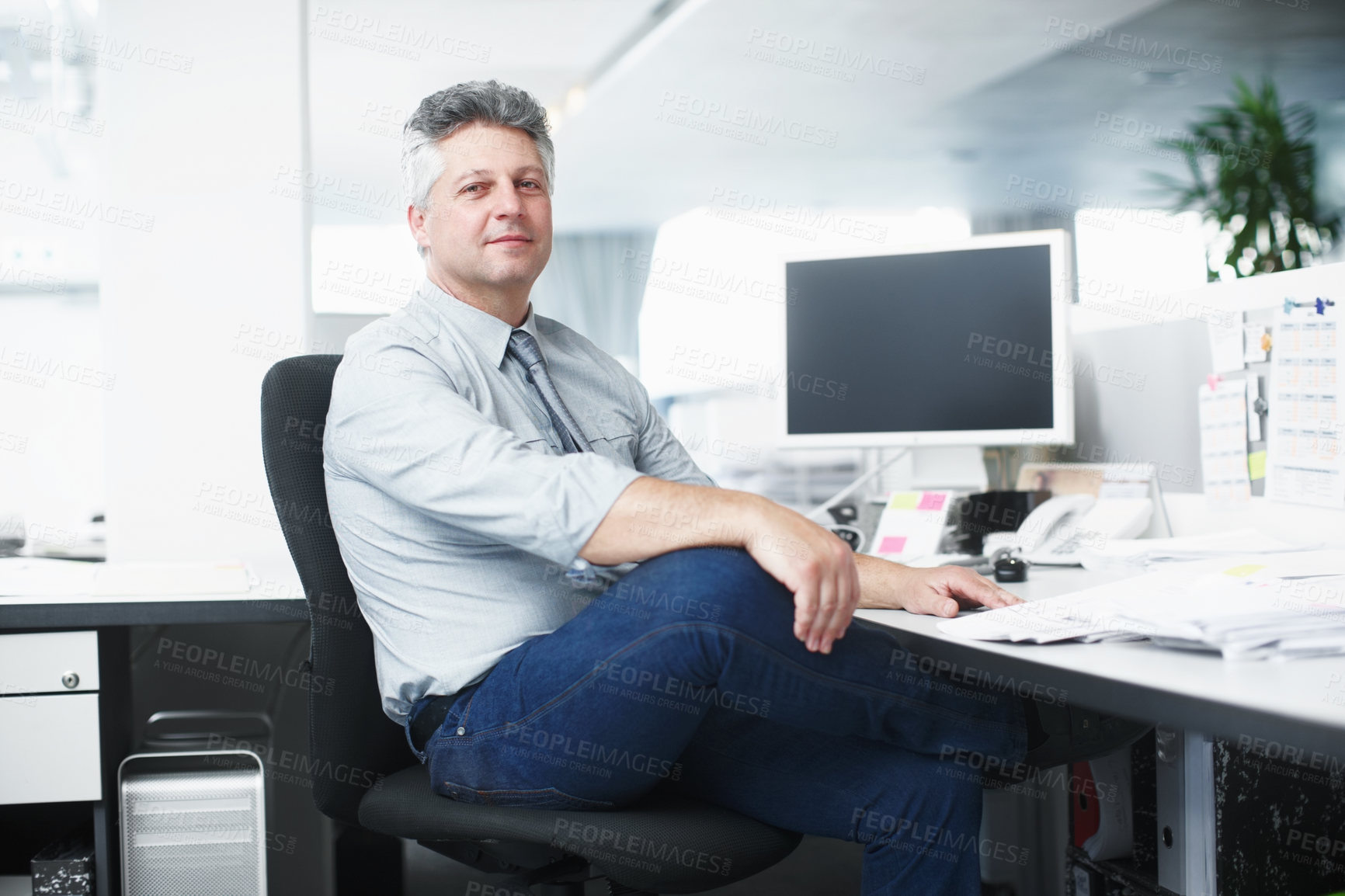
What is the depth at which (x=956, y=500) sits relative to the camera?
182cm

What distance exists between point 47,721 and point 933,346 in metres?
1.50

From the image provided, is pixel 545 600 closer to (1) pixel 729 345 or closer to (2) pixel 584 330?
(1) pixel 729 345

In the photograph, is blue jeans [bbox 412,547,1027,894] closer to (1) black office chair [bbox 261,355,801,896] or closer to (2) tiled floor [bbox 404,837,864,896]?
(1) black office chair [bbox 261,355,801,896]

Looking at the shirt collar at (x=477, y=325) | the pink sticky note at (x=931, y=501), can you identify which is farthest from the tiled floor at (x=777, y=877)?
the shirt collar at (x=477, y=325)

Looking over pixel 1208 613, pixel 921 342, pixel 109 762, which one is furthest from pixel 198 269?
pixel 1208 613

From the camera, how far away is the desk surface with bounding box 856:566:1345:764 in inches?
25.5

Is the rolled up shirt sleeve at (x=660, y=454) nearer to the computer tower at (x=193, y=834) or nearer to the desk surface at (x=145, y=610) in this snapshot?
the desk surface at (x=145, y=610)

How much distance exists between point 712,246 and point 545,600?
734cm

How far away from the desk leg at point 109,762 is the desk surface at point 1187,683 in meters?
1.05

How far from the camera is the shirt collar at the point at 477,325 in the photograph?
1346 millimetres

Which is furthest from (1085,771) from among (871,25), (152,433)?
(871,25)

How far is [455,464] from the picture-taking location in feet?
3.47

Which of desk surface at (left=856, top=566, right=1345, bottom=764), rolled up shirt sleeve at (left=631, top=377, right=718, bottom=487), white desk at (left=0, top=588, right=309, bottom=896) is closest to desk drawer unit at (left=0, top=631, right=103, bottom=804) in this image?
white desk at (left=0, top=588, right=309, bottom=896)

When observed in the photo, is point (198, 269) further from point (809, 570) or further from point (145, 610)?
point (809, 570)
